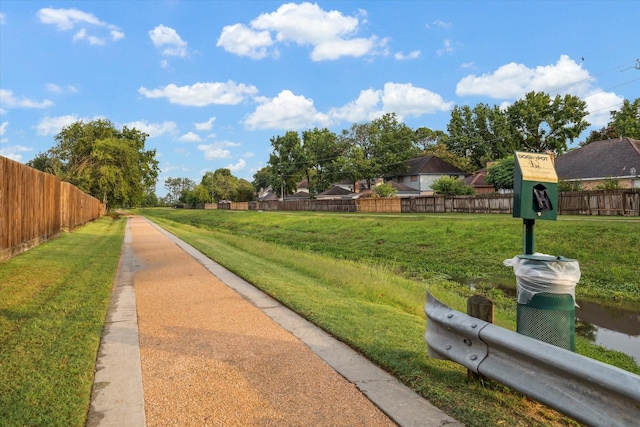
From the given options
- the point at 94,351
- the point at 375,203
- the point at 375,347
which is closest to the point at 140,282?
the point at 94,351

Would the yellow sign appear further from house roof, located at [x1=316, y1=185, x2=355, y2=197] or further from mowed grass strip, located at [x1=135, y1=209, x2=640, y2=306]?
house roof, located at [x1=316, y1=185, x2=355, y2=197]

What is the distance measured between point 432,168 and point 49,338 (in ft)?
213

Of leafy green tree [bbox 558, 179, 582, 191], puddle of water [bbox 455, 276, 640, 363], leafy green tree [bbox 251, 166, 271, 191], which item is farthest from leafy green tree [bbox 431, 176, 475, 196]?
leafy green tree [bbox 251, 166, 271, 191]

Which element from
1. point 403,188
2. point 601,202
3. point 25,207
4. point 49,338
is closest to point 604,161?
point 601,202

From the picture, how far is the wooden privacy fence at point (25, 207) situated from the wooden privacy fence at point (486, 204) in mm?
28884

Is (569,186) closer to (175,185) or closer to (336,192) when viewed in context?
(336,192)

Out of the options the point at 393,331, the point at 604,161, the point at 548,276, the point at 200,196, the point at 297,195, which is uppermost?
the point at 604,161

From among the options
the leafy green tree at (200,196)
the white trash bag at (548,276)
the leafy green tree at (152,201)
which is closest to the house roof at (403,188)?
the white trash bag at (548,276)

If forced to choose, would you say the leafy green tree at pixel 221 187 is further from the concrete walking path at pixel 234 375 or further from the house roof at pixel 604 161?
the concrete walking path at pixel 234 375

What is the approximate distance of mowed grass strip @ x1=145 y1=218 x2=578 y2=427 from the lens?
11.7 feet

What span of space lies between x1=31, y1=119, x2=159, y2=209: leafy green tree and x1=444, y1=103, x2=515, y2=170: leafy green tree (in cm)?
4524

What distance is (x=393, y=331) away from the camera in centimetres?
576

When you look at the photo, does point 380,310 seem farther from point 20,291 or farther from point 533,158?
point 20,291

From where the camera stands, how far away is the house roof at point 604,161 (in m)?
37.7
